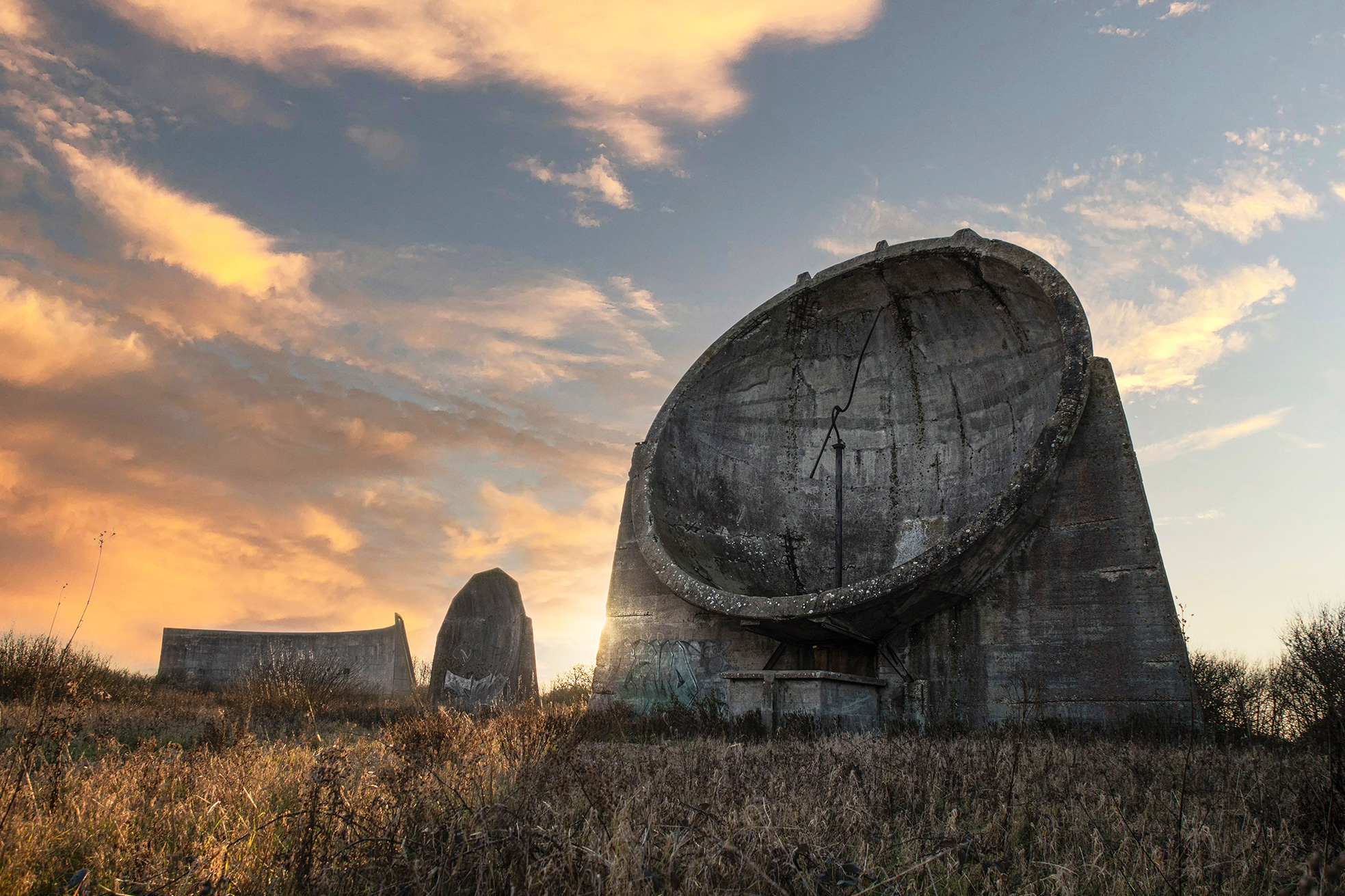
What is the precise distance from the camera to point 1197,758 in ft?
17.6

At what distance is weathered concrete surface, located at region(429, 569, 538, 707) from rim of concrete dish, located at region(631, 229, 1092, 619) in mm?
6357

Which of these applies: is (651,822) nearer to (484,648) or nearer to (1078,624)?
(1078,624)

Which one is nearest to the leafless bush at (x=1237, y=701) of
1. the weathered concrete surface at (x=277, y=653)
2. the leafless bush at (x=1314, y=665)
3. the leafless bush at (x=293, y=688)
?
the leafless bush at (x=1314, y=665)

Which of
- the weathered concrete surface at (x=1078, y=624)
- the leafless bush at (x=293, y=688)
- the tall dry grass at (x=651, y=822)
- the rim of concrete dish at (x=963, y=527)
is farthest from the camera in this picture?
the leafless bush at (x=293, y=688)

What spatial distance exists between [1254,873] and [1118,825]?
0.73m

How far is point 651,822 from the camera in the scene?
2.62 m

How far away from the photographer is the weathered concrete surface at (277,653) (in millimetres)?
21234

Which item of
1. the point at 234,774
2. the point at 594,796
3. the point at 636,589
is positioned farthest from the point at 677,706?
the point at 594,796

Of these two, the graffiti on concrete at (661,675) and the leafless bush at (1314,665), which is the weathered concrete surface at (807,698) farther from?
the leafless bush at (1314,665)

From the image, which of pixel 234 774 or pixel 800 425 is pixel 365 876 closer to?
pixel 234 774

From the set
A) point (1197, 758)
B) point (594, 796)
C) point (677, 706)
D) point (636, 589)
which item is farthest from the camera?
point (636, 589)

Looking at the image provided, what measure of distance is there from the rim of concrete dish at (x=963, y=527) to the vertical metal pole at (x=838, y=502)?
53 cm

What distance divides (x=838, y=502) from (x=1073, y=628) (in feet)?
9.74

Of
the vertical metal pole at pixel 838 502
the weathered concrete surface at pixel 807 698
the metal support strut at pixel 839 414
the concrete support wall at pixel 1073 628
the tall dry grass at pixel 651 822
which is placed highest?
the metal support strut at pixel 839 414
